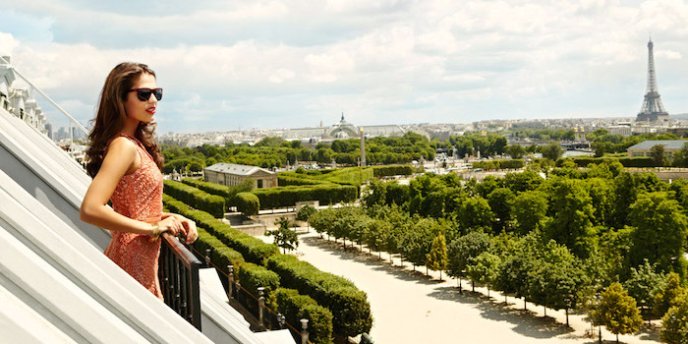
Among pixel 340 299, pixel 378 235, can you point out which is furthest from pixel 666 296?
pixel 378 235

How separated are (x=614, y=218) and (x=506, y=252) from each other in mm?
11441

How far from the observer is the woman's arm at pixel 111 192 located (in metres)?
2.82

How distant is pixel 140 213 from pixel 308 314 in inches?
651

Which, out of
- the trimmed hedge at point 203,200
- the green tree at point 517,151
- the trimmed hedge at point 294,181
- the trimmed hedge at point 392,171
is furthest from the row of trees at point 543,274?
the green tree at point 517,151

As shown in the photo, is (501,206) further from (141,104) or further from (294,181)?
(141,104)

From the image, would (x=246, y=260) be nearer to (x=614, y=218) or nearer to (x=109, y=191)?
(x=614, y=218)

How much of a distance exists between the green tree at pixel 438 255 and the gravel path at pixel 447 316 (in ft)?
2.69

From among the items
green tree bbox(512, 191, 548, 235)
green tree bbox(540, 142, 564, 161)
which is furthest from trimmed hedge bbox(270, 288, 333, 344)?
green tree bbox(540, 142, 564, 161)

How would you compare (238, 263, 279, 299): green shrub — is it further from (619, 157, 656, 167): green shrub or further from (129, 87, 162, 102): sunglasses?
(619, 157, 656, 167): green shrub

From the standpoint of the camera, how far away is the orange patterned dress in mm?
3264

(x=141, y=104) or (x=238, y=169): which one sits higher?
(x=141, y=104)

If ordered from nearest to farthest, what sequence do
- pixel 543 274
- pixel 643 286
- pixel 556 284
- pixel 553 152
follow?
pixel 556 284 → pixel 643 286 → pixel 543 274 → pixel 553 152

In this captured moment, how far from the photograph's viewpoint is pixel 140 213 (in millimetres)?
3320

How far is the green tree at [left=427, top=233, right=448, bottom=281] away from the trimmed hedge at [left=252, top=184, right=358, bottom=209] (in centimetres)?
2460
